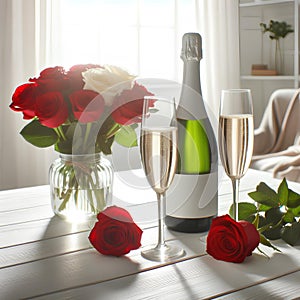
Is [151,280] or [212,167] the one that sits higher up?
[212,167]

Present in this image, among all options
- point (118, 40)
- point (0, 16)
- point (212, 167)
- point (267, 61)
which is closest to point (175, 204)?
point (212, 167)

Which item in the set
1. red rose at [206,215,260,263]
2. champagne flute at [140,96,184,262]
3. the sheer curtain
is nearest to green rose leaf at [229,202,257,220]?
red rose at [206,215,260,263]

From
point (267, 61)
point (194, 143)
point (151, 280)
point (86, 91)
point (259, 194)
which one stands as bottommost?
point (151, 280)

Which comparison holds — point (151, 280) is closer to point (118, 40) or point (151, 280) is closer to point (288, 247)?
point (288, 247)

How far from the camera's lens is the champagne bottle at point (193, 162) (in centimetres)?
116

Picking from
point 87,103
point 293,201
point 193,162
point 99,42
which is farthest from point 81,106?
point 99,42

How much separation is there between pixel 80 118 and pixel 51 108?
0.07 meters

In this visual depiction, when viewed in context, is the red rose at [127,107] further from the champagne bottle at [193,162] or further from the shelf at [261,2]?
the shelf at [261,2]

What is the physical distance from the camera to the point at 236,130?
1.05 metres

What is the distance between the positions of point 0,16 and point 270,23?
2171 millimetres

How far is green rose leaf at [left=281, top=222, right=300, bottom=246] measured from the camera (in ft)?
3.73

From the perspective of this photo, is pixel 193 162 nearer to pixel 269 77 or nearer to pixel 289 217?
pixel 289 217

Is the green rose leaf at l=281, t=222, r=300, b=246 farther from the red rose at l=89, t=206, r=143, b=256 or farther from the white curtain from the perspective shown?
the white curtain

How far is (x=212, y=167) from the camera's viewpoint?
4.01 ft
